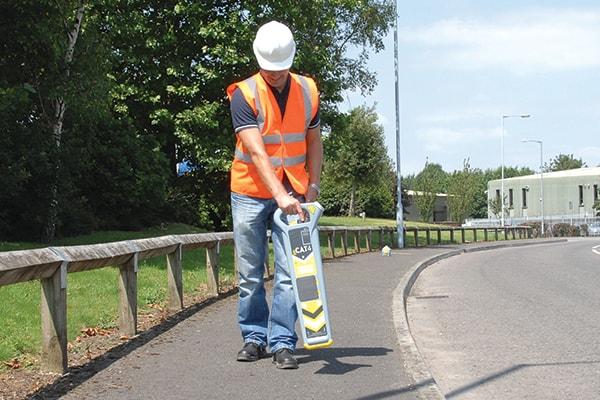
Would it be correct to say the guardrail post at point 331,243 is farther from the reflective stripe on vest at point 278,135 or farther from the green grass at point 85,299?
the reflective stripe on vest at point 278,135

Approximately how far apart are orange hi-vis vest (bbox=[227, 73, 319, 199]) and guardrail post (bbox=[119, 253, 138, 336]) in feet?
5.64

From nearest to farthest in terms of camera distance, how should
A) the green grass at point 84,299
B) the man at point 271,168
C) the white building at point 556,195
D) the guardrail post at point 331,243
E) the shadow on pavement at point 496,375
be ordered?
the man at point 271,168 → the shadow on pavement at point 496,375 → the green grass at point 84,299 → the guardrail post at point 331,243 → the white building at point 556,195

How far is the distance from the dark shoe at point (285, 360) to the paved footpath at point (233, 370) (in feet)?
0.14

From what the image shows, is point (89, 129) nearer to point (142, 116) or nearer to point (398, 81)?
point (142, 116)

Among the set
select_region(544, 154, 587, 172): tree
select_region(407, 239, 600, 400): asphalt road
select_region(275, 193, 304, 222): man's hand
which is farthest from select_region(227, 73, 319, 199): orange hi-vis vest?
select_region(544, 154, 587, 172): tree

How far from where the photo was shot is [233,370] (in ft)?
17.6

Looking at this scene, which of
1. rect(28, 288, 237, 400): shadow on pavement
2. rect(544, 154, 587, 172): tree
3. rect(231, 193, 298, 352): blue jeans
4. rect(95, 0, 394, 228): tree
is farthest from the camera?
rect(544, 154, 587, 172): tree

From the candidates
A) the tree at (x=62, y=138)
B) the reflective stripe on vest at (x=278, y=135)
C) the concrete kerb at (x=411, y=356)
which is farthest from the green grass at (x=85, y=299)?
the concrete kerb at (x=411, y=356)

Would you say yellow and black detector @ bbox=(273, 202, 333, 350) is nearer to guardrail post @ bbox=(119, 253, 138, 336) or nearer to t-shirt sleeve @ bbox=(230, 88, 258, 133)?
t-shirt sleeve @ bbox=(230, 88, 258, 133)

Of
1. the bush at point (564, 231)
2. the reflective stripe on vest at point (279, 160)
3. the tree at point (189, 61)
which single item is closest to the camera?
the reflective stripe on vest at point (279, 160)

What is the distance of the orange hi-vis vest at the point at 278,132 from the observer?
5.16 m

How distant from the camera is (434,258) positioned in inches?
847

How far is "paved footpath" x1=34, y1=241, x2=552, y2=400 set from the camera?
187 inches

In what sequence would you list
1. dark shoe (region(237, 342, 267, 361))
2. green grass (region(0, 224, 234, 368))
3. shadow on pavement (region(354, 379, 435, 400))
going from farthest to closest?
green grass (region(0, 224, 234, 368)) → dark shoe (region(237, 342, 267, 361)) → shadow on pavement (region(354, 379, 435, 400))
